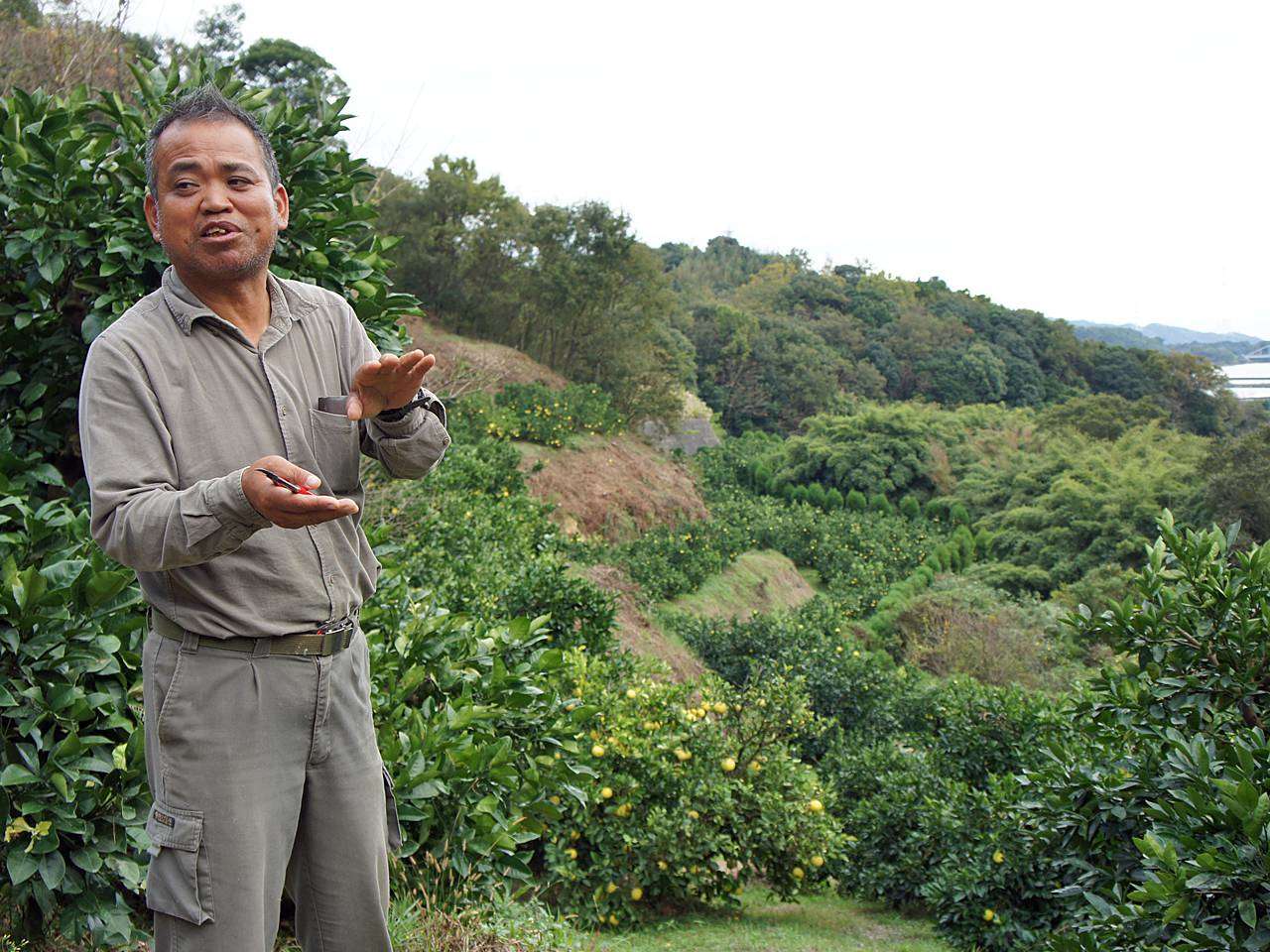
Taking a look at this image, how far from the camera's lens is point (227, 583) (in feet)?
5.42

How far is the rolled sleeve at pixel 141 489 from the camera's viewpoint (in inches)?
57.8

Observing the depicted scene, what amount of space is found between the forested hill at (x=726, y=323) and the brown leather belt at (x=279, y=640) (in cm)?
536

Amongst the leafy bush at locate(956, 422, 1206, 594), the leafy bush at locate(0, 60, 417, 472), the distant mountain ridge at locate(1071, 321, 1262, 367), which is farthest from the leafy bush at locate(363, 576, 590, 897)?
the distant mountain ridge at locate(1071, 321, 1262, 367)

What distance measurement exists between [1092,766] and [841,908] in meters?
3.84

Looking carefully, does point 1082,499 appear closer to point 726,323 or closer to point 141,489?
point 726,323

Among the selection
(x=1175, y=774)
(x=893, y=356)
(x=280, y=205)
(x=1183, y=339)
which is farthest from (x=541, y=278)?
(x=1183, y=339)

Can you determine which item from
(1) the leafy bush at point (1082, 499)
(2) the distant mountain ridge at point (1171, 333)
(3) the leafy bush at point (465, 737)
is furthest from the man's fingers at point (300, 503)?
(2) the distant mountain ridge at point (1171, 333)

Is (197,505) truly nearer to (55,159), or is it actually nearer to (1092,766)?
(55,159)

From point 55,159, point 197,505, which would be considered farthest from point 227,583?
point 55,159

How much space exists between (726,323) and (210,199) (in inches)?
1446

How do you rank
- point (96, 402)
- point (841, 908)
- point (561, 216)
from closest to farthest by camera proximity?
point (96, 402), point (841, 908), point (561, 216)

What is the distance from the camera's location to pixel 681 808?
5.27 metres

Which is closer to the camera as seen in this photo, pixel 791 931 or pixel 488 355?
pixel 791 931

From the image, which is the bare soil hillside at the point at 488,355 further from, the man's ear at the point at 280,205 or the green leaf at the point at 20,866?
the man's ear at the point at 280,205
